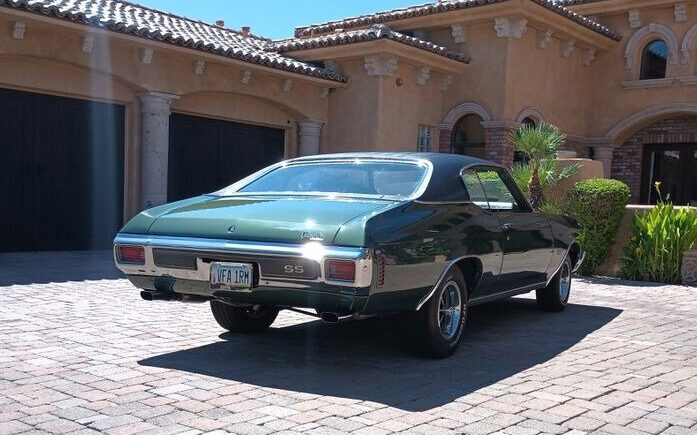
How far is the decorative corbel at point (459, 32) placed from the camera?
1608 centimetres

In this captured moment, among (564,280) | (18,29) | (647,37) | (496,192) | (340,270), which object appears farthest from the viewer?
(647,37)

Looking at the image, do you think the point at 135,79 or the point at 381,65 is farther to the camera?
the point at 381,65

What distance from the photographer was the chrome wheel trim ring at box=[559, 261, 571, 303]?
24.2ft

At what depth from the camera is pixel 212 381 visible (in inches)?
171

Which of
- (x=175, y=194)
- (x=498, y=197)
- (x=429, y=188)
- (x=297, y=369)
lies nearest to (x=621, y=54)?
(x=175, y=194)

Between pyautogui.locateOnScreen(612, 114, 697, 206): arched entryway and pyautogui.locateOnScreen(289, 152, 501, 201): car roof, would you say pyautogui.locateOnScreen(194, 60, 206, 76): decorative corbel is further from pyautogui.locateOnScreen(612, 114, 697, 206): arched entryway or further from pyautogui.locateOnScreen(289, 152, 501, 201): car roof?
pyautogui.locateOnScreen(612, 114, 697, 206): arched entryway

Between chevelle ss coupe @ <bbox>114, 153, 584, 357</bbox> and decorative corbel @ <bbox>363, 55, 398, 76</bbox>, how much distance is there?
9.15 metres

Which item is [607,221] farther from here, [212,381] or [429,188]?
[212,381]

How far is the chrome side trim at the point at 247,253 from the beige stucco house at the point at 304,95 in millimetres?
7243

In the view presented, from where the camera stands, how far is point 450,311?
202 inches

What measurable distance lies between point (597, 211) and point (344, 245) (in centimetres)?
777

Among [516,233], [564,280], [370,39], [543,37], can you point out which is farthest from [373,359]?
[543,37]

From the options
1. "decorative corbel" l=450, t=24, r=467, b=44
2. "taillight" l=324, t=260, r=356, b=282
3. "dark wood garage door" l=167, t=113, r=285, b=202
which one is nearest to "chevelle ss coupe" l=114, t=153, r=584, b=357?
"taillight" l=324, t=260, r=356, b=282

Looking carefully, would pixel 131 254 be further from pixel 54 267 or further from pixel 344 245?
pixel 54 267
